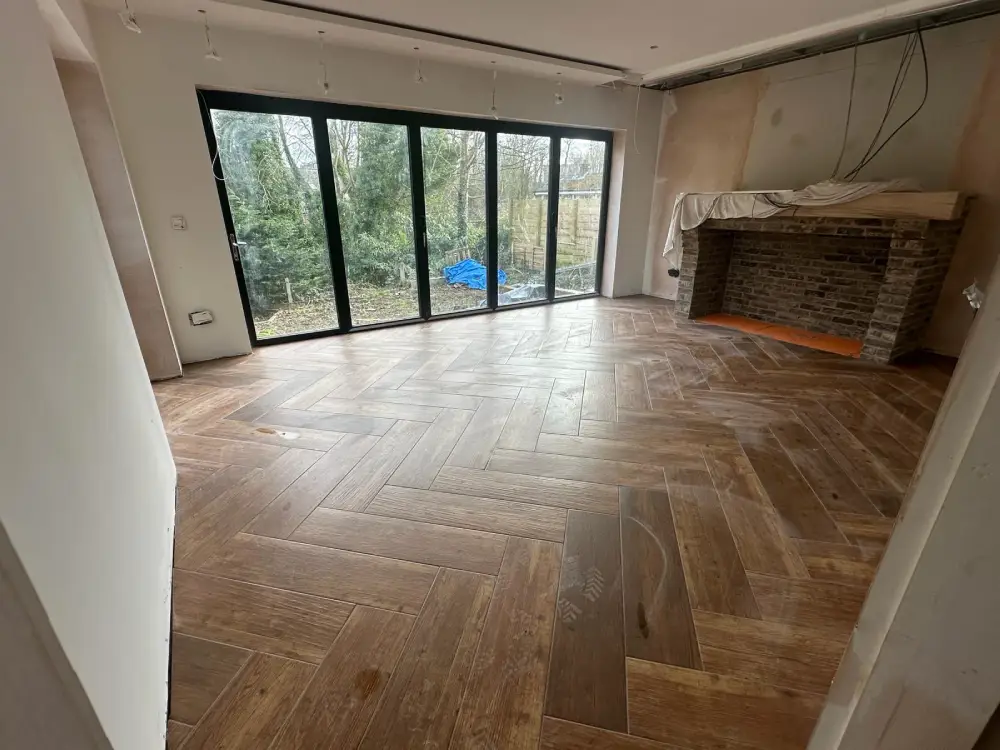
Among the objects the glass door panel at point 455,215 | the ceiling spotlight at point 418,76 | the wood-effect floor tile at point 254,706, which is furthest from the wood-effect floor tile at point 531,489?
the ceiling spotlight at point 418,76

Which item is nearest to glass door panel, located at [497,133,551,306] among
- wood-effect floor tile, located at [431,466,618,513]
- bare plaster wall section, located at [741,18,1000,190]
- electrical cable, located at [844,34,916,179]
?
bare plaster wall section, located at [741,18,1000,190]

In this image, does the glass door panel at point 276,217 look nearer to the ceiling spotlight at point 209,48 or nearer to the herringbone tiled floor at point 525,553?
the ceiling spotlight at point 209,48

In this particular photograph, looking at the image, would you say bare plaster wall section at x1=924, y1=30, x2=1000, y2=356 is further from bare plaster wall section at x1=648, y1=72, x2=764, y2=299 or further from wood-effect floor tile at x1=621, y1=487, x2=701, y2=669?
wood-effect floor tile at x1=621, y1=487, x2=701, y2=669

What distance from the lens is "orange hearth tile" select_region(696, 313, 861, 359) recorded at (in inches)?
157

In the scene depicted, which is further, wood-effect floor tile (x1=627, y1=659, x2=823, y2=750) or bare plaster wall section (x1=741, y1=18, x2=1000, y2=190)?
bare plaster wall section (x1=741, y1=18, x2=1000, y2=190)

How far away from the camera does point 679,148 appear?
17.5 ft

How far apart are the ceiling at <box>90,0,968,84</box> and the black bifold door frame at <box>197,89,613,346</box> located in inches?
19.8

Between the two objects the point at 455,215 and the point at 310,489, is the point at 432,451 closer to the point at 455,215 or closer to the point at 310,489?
the point at 310,489

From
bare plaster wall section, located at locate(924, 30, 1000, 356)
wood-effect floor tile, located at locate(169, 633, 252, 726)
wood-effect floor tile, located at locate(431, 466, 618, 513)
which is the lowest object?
wood-effect floor tile, located at locate(169, 633, 252, 726)

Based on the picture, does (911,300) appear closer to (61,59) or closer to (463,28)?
(463,28)

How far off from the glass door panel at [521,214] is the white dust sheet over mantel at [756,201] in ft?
5.04

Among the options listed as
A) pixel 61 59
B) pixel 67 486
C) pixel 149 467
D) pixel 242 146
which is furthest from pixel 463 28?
pixel 67 486

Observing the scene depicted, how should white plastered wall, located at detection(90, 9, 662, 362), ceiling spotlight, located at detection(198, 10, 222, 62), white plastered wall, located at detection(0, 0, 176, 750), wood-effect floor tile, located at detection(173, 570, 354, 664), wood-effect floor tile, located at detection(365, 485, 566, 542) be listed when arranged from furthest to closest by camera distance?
ceiling spotlight, located at detection(198, 10, 222, 62)
white plastered wall, located at detection(90, 9, 662, 362)
wood-effect floor tile, located at detection(365, 485, 566, 542)
wood-effect floor tile, located at detection(173, 570, 354, 664)
white plastered wall, located at detection(0, 0, 176, 750)

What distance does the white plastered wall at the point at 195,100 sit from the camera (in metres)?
3.02
